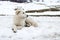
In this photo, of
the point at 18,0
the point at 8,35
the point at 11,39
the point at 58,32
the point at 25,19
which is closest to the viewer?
the point at 11,39

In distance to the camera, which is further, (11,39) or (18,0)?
(18,0)

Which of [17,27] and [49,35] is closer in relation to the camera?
[49,35]

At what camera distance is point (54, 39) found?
3.35 meters

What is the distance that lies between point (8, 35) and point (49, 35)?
0.81 metres

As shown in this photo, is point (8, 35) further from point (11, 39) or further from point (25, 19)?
point (25, 19)

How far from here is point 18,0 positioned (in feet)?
40.8

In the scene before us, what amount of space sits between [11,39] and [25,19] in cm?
109

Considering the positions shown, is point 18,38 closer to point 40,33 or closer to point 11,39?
point 11,39

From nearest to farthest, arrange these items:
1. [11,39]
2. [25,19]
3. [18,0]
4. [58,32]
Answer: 1. [11,39]
2. [58,32]
3. [25,19]
4. [18,0]

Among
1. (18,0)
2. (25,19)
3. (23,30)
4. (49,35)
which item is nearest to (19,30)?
(23,30)

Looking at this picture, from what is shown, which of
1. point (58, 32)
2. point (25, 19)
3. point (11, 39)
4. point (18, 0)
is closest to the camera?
point (11, 39)

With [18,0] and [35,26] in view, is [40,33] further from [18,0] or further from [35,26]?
[18,0]

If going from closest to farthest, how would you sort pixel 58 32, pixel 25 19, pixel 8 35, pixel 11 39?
pixel 11 39 → pixel 8 35 → pixel 58 32 → pixel 25 19

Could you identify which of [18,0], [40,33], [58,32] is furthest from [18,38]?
[18,0]
